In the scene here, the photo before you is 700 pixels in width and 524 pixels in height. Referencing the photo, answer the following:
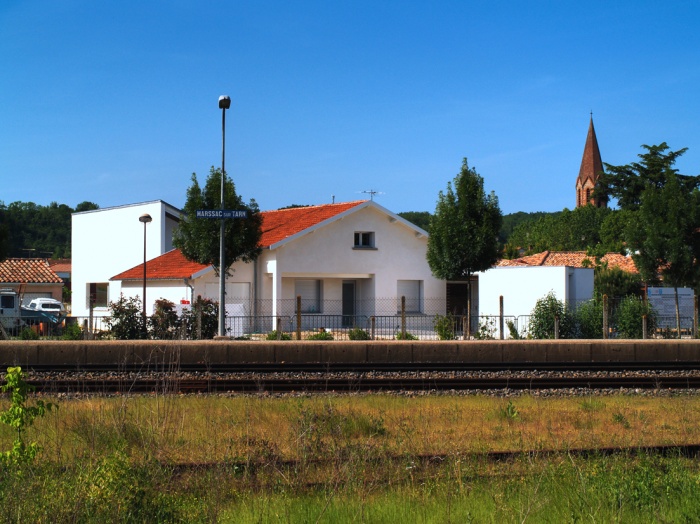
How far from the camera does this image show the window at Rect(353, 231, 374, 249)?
3906cm

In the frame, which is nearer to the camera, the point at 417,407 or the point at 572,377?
the point at 417,407

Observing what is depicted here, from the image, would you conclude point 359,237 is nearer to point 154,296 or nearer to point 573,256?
point 154,296

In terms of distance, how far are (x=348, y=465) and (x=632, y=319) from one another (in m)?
21.3

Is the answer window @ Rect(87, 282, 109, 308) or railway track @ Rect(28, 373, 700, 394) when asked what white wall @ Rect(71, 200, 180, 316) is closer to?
window @ Rect(87, 282, 109, 308)

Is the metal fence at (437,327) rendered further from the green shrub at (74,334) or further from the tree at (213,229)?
the tree at (213,229)

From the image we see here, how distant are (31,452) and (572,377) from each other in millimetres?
11444

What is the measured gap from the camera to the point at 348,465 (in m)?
7.77

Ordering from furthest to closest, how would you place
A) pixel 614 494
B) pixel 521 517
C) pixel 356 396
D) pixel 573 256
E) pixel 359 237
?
1. pixel 573 256
2. pixel 359 237
3. pixel 356 396
4. pixel 614 494
5. pixel 521 517

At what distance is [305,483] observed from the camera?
25.1 ft

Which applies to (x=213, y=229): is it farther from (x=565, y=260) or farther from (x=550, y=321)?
(x=565, y=260)

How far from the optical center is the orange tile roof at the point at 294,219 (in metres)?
37.8

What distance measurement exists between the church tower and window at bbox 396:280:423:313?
105 meters

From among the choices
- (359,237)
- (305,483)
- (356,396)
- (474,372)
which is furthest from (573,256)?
(305,483)

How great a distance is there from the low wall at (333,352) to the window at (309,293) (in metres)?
19.7
